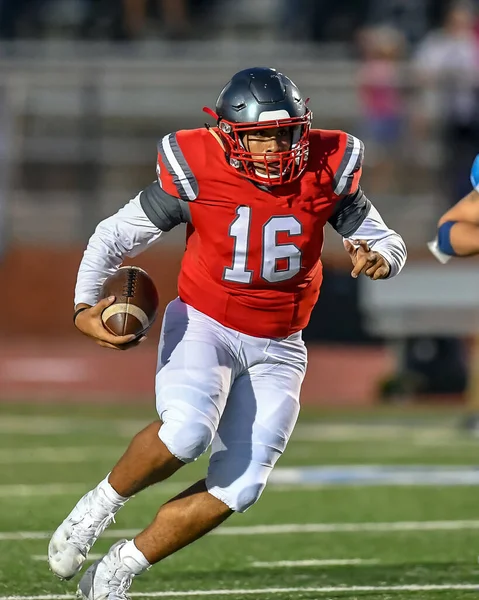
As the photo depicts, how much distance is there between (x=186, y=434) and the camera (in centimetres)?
404

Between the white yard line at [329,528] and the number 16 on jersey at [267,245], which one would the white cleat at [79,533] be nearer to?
the number 16 on jersey at [267,245]

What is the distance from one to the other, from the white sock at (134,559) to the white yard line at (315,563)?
998 millimetres

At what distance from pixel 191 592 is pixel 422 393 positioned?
23.5ft

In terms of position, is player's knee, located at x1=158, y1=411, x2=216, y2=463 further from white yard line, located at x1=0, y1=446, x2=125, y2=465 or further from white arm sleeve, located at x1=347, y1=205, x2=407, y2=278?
white yard line, located at x1=0, y1=446, x2=125, y2=465

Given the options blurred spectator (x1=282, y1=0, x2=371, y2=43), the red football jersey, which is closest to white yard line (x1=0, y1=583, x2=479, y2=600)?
the red football jersey

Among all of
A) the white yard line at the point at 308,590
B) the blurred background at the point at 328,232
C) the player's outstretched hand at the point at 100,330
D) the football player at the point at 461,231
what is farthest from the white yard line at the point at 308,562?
the blurred background at the point at 328,232

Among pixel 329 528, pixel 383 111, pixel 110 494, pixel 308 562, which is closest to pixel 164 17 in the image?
pixel 383 111

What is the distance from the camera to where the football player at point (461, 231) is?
4219 millimetres

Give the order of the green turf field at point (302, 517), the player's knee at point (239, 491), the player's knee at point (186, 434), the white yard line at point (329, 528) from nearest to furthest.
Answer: the player's knee at point (186, 434) → the player's knee at point (239, 491) → the green turf field at point (302, 517) → the white yard line at point (329, 528)

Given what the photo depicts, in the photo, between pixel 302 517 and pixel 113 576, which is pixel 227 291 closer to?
pixel 113 576

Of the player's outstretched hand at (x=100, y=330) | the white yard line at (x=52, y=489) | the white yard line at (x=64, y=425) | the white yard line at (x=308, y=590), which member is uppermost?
the player's outstretched hand at (x=100, y=330)

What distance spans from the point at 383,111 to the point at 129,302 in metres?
8.27

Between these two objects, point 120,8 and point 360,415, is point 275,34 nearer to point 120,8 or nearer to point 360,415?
point 120,8

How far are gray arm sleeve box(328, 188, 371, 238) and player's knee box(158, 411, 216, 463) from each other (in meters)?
0.86
